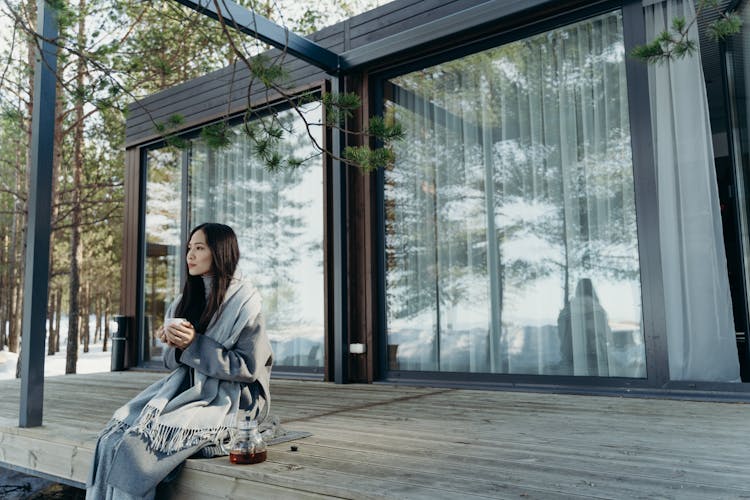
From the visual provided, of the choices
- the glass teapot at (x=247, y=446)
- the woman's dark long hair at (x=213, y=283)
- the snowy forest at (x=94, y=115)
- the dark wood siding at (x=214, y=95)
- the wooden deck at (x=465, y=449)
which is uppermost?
the snowy forest at (x=94, y=115)

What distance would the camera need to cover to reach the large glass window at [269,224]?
16.9ft

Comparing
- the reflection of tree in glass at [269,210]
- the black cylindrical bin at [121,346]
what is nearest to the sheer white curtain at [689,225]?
the reflection of tree in glass at [269,210]

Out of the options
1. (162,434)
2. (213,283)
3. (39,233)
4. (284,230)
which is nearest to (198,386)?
(162,434)

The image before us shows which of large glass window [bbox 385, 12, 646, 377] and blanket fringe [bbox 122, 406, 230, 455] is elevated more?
large glass window [bbox 385, 12, 646, 377]

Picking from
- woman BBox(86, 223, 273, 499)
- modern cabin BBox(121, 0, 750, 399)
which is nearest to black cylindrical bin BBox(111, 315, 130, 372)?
modern cabin BBox(121, 0, 750, 399)

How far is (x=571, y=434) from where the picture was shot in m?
2.41

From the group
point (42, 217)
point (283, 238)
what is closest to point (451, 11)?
point (283, 238)

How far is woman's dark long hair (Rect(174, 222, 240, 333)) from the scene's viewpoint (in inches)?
86.0

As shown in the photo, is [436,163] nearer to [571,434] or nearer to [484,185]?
[484,185]

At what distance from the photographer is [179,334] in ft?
6.55

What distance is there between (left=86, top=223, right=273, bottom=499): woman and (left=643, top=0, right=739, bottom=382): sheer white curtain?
2.42 metres

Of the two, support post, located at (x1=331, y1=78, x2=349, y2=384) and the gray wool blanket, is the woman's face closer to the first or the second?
the gray wool blanket

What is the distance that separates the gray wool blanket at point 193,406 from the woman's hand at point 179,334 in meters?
0.05

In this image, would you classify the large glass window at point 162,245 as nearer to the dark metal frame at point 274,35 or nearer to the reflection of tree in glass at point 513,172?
the dark metal frame at point 274,35
